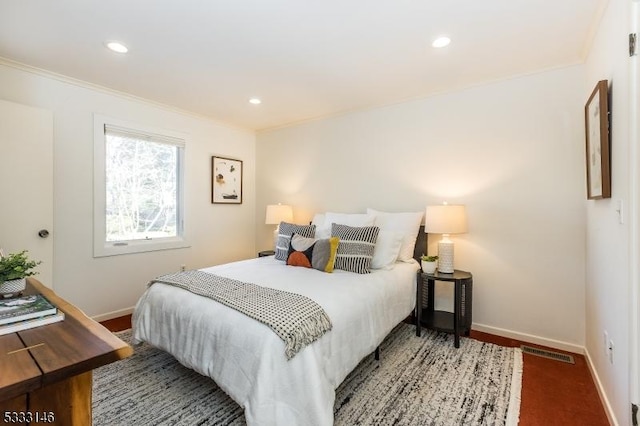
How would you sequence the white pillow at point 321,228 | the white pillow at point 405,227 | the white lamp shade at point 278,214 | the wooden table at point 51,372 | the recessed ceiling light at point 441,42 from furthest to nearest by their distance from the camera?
the white lamp shade at point 278,214 < the white pillow at point 321,228 < the white pillow at point 405,227 < the recessed ceiling light at point 441,42 < the wooden table at point 51,372

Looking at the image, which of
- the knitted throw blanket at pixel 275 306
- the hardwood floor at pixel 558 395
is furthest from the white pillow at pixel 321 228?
the hardwood floor at pixel 558 395

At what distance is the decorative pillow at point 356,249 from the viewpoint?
261 cm

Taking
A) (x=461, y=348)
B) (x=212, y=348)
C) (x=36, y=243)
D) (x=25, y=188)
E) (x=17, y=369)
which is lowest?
(x=461, y=348)

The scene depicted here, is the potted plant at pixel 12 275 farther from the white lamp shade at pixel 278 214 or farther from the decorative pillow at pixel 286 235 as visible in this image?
the white lamp shade at pixel 278 214

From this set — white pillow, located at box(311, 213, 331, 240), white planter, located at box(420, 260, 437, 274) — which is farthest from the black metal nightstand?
white pillow, located at box(311, 213, 331, 240)

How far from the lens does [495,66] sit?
2.59m

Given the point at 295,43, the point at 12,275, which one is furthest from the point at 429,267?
the point at 12,275

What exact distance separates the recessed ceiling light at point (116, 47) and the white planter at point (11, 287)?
1801 mm

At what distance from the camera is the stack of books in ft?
3.55

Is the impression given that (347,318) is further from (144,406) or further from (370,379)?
(144,406)

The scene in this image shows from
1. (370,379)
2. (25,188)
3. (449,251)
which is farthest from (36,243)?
(449,251)

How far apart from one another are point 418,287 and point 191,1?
2.77 meters

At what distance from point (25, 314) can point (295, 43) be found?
2.19 m

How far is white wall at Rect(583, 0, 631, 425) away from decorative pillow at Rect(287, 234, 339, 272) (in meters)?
1.78
